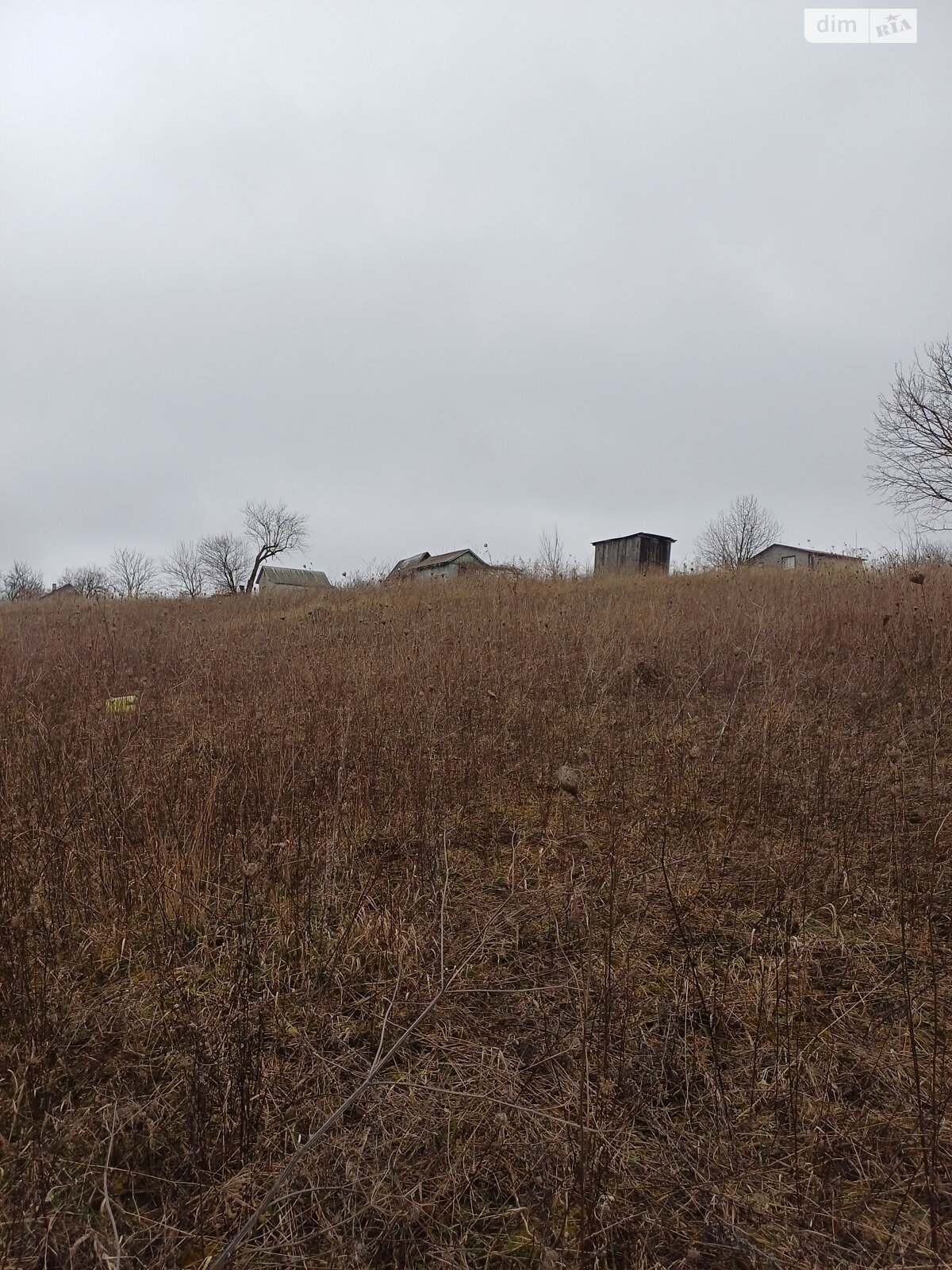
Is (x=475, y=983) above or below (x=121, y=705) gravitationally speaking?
below

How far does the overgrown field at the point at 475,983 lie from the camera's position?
129cm

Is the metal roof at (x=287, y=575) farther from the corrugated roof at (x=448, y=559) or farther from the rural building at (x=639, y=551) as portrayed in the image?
the rural building at (x=639, y=551)

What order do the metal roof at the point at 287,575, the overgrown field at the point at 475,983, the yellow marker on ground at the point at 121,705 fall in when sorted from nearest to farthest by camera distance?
1. the overgrown field at the point at 475,983
2. the yellow marker on ground at the point at 121,705
3. the metal roof at the point at 287,575

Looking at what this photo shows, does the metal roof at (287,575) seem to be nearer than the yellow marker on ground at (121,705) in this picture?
No

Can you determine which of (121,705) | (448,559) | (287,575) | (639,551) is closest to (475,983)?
(121,705)

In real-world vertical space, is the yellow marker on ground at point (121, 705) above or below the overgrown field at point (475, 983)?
above

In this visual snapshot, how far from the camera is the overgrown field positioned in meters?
1.29

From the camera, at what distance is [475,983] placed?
205 centimetres

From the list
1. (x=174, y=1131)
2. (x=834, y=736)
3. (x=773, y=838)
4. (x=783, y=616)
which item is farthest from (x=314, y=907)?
(x=783, y=616)

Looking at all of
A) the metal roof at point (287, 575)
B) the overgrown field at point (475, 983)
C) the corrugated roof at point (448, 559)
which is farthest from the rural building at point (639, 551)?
the metal roof at point (287, 575)

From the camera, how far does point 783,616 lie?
7.03 metres

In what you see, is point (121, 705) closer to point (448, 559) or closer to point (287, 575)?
point (448, 559)

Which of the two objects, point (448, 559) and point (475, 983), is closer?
point (475, 983)

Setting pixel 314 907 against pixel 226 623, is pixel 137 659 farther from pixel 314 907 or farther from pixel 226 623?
pixel 314 907
